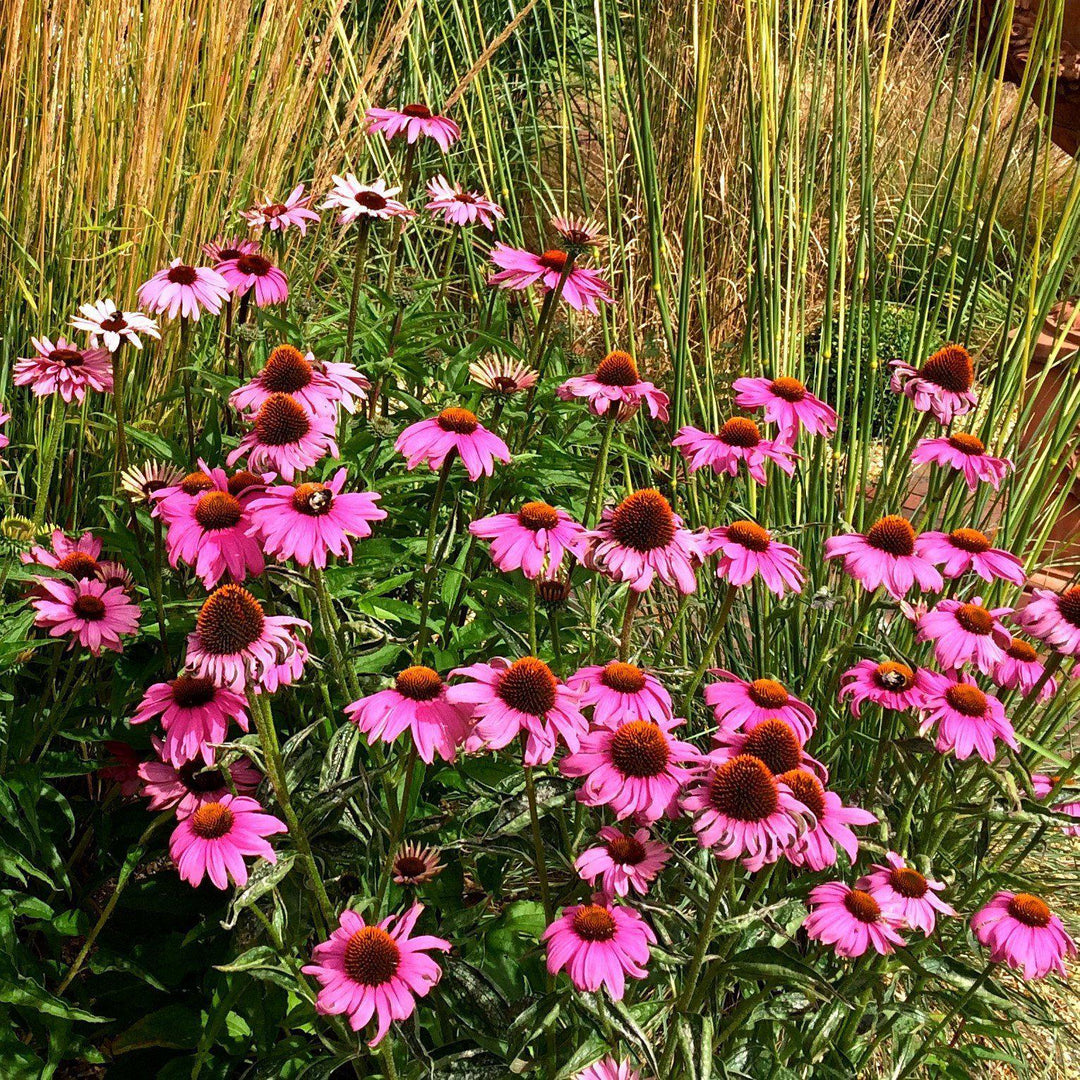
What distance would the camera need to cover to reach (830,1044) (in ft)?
4.17

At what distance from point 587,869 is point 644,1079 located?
26 cm

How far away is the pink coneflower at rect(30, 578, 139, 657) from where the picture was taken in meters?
1.21

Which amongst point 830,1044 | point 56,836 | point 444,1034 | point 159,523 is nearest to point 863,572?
point 830,1044

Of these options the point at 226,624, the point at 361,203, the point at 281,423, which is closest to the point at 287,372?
the point at 281,423

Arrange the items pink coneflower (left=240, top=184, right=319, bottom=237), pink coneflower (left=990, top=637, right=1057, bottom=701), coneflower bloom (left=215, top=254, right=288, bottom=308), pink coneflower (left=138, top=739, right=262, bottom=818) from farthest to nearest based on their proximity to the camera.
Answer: pink coneflower (left=240, top=184, right=319, bottom=237) → coneflower bloom (left=215, top=254, right=288, bottom=308) → pink coneflower (left=990, top=637, right=1057, bottom=701) → pink coneflower (left=138, top=739, right=262, bottom=818)

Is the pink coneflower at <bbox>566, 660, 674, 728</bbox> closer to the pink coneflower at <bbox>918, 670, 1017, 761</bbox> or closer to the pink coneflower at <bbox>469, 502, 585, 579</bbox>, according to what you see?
the pink coneflower at <bbox>469, 502, 585, 579</bbox>

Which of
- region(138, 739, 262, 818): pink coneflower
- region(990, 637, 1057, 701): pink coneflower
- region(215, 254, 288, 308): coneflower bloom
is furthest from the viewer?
region(215, 254, 288, 308): coneflower bloom

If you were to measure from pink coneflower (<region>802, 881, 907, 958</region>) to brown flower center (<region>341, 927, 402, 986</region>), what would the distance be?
432mm

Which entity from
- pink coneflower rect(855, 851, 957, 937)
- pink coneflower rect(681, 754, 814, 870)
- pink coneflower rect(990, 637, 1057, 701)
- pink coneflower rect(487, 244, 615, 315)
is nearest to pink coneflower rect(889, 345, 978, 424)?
pink coneflower rect(990, 637, 1057, 701)

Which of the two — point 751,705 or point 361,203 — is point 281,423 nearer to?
point 751,705

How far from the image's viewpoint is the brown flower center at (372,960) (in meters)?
0.90

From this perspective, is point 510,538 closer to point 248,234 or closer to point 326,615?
point 326,615

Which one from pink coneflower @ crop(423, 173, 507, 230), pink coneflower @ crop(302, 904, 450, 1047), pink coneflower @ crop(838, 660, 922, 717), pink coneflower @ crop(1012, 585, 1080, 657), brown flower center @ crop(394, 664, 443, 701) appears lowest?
pink coneflower @ crop(302, 904, 450, 1047)

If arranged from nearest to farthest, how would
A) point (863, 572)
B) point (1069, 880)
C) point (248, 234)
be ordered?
point (863, 572), point (1069, 880), point (248, 234)
